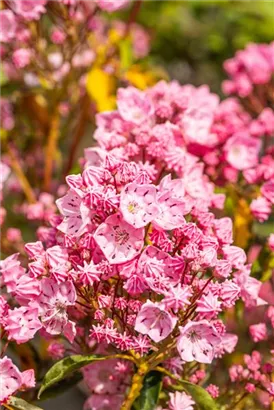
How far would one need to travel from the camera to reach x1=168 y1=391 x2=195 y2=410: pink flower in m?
0.87

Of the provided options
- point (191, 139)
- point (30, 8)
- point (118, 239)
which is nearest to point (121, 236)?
point (118, 239)

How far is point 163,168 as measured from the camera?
973 mm

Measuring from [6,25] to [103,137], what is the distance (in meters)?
0.28

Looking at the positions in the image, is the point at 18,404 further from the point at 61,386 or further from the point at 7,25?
the point at 7,25

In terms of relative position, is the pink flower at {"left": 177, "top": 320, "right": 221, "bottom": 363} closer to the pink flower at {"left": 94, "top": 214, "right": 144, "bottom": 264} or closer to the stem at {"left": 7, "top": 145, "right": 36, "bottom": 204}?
the pink flower at {"left": 94, "top": 214, "right": 144, "bottom": 264}

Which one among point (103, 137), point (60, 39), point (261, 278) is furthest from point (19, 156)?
point (261, 278)

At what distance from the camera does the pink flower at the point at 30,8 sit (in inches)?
43.8

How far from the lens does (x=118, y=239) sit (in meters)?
0.78

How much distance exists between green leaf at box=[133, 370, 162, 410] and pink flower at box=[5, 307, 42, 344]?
0.17 meters

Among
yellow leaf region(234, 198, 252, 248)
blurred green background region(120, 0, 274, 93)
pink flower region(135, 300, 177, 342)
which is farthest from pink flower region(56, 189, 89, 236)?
blurred green background region(120, 0, 274, 93)

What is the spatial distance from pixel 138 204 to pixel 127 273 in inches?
2.9

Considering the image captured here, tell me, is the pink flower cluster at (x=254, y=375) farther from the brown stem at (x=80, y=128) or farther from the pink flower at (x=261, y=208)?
the brown stem at (x=80, y=128)

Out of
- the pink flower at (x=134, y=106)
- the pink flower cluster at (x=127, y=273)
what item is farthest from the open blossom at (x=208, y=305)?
the pink flower at (x=134, y=106)

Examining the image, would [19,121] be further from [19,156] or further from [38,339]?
[38,339]
